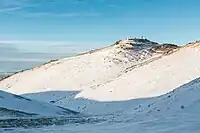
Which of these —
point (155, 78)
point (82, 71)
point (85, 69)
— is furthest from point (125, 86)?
point (85, 69)

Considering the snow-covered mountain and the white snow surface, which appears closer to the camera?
the snow-covered mountain

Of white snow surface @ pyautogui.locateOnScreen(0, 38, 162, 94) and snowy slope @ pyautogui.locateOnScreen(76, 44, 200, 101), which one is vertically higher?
white snow surface @ pyautogui.locateOnScreen(0, 38, 162, 94)

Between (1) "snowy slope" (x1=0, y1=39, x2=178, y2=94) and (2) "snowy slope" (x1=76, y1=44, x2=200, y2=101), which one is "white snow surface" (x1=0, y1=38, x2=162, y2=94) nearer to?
(1) "snowy slope" (x1=0, y1=39, x2=178, y2=94)

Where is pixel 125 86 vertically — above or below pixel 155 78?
below

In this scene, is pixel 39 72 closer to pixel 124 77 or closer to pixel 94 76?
pixel 94 76

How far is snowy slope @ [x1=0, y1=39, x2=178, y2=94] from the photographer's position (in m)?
66.0

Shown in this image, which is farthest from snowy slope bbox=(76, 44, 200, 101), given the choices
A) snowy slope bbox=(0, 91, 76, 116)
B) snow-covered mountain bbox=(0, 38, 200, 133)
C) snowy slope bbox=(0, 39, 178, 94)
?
snowy slope bbox=(0, 91, 76, 116)

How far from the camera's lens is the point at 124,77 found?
181 ft

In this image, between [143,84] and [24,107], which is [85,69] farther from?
[24,107]

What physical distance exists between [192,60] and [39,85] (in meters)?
25.6

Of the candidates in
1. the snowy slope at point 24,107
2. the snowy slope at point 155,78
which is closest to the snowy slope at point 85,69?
the snowy slope at point 155,78

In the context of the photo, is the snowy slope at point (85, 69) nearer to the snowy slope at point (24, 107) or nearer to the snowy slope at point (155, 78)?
the snowy slope at point (155, 78)

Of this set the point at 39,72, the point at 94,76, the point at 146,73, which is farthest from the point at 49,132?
the point at 39,72

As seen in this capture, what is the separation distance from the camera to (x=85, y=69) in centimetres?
7100
